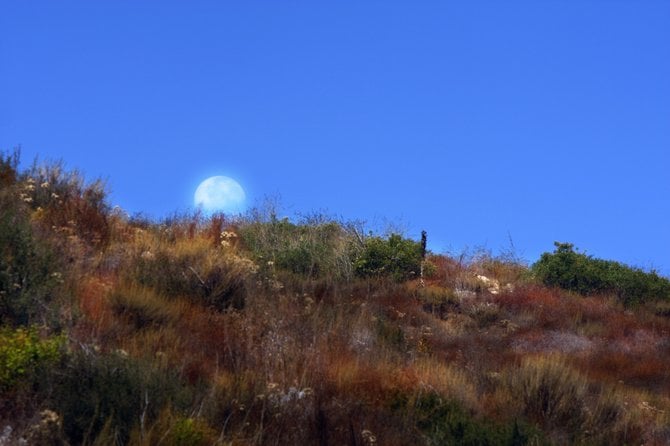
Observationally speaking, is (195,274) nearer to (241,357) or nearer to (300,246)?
(241,357)

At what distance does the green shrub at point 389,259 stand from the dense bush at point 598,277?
162 inches

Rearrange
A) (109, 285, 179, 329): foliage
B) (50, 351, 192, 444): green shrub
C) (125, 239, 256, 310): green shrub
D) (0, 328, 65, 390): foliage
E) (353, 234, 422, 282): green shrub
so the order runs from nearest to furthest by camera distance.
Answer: (50, 351, 192, 444): green shrub
(0, 328, 65, 390): foliage
(109, 285, 179, 329): foliage
(125, 239, 256, 310): green shrub
(353, 234, 422, 282): green shrub

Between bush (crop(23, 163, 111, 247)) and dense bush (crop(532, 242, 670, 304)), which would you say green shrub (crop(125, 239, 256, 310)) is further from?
dense bush (crop(532, 242, 670, 304))

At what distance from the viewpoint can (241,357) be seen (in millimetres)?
7184

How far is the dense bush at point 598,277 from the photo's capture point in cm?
1933

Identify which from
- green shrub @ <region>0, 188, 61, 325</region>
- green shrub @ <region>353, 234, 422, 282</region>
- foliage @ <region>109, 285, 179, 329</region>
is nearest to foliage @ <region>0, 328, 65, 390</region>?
green shrub @ <region>0, 188, 61, 325</region>

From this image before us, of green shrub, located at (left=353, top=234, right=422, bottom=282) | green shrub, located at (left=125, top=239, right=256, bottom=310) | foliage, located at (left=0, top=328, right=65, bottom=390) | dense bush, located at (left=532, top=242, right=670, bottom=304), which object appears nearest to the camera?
foliage, located at (left=0, top=328, right=65, bottom=390)

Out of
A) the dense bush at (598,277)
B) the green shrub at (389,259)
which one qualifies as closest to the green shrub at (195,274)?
the green shrub at (389,259)

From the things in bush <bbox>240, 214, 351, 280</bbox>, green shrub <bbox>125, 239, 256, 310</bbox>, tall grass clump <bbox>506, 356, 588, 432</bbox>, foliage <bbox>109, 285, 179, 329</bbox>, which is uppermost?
bush <bbox>240, 214, 351, 280</bbox>

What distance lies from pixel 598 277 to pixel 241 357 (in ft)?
47.5

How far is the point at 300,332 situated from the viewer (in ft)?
25.6

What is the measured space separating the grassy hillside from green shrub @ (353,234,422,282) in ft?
7.67

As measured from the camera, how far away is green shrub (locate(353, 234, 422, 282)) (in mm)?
17125

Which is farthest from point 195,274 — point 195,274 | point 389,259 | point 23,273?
point 389,259
